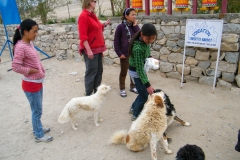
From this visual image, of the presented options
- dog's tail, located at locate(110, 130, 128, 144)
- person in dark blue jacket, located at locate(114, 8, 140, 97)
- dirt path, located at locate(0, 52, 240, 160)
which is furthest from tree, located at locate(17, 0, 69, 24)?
dog's tail, located at locate(110, 130, 128, 144)

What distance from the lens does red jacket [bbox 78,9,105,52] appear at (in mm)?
3729

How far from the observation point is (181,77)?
5.46m

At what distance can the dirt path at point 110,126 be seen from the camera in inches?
121

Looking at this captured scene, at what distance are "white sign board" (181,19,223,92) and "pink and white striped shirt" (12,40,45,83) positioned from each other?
332cm

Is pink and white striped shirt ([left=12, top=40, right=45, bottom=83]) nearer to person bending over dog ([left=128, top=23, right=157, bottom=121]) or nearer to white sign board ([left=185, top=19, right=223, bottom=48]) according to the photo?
person bending over dog ([left=128, top=23, right=157, bottom=121])

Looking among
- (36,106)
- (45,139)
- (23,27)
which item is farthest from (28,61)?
(45,139)

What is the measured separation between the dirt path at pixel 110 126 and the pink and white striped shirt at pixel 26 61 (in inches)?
45.2

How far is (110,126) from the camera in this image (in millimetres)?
3729

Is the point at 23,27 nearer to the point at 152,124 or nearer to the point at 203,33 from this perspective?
the point at 152,124

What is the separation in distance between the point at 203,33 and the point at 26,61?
3574 millimetres

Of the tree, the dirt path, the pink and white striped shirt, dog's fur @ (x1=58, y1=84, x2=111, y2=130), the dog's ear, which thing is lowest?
the dirt path

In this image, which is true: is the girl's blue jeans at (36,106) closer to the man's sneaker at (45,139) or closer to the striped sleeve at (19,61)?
the man's sneaker at (45,139)

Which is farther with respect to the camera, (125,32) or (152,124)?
(125,32)

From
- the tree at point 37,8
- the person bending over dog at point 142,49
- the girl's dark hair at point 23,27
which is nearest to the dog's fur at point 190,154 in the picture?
the person bending over dog at point 142,49
